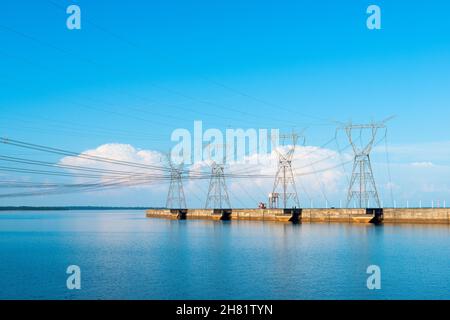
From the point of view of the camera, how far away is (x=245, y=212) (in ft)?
467

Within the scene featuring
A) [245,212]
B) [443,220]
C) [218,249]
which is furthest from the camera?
[245,212]

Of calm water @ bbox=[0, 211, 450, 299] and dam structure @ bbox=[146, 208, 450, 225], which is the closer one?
calm water @ bbox=[0, 211, 450, 299]

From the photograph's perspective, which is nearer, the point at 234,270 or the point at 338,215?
the point at 234,270

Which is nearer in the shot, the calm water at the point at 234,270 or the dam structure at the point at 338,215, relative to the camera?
the calm water at the point at 234,270

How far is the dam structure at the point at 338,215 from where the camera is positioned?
332 ft

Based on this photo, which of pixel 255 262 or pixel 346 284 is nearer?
pixel 346 284

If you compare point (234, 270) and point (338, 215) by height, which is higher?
point (338, 215)

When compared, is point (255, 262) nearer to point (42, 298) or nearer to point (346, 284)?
point (346, 284)

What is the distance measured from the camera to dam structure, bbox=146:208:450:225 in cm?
10112

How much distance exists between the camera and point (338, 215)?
114 meters
